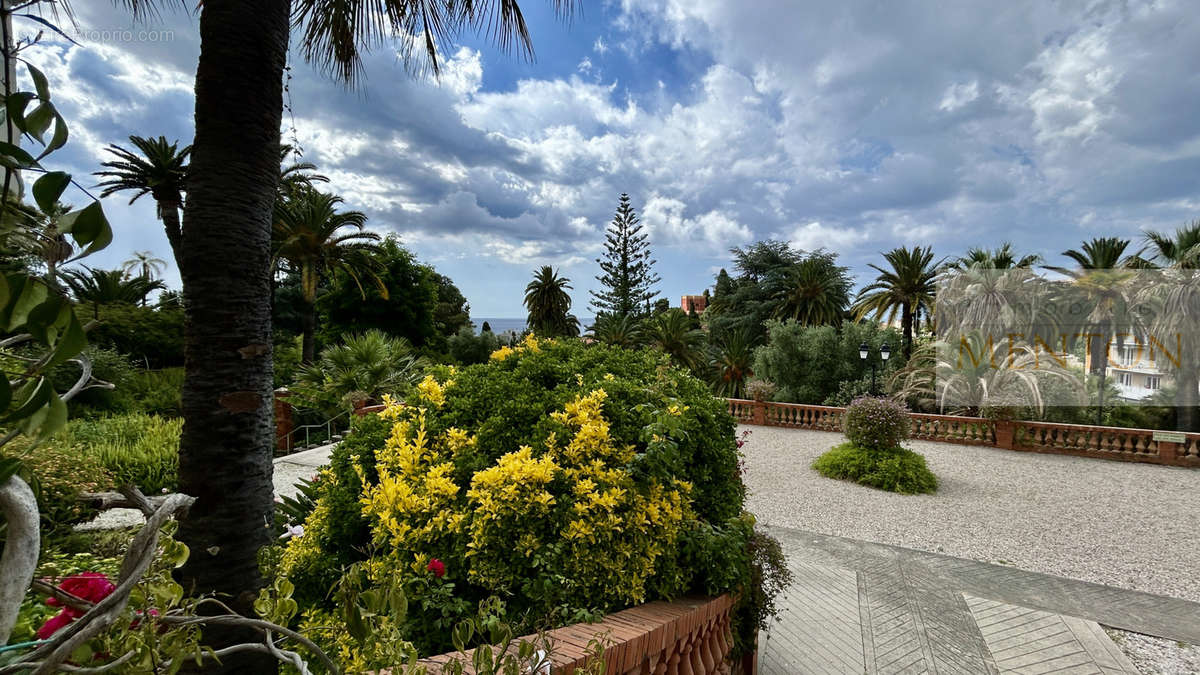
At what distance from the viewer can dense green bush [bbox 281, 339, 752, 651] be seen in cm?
209

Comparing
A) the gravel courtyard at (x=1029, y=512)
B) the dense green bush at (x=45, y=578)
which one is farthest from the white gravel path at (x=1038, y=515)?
the dense green bush at (x=45, y=578)

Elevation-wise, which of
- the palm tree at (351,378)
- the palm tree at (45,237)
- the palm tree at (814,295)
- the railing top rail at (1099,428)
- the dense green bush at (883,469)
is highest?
the palm tree at (814,295)

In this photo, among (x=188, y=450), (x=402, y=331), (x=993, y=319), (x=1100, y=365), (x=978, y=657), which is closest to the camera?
(x=188, y=450)

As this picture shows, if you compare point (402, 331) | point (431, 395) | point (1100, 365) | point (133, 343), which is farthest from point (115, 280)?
point (1100, 365)

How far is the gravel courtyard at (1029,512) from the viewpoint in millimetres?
5391

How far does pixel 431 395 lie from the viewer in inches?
114

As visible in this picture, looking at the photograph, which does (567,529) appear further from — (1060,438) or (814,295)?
(814,295)

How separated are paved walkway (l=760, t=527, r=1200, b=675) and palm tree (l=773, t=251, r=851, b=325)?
1665 cm

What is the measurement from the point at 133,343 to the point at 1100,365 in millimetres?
25664

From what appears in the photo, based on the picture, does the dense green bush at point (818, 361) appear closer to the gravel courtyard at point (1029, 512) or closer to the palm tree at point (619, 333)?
the palm tree at point (619, 333)

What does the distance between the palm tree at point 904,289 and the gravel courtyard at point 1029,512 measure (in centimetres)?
811

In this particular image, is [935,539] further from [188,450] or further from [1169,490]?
[188,450]

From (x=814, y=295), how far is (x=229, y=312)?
73.2 feet

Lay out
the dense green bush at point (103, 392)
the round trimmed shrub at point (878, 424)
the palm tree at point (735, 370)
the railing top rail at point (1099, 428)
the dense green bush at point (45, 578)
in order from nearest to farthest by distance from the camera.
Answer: the dense green bush at point (45, 578) → the round trimmed shrub at point (878, 424) → the dense green bush at point (103, 392) → the railing top rail at point (1099, 428) → the palm tree at point (735, 370)
